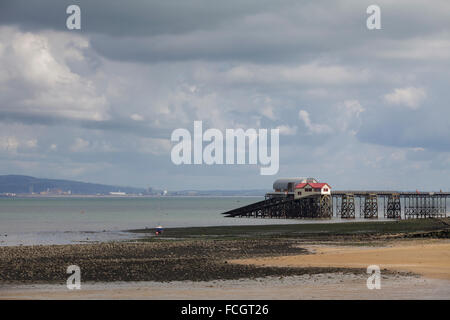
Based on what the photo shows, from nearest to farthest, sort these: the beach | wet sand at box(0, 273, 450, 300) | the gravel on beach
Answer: wet sand at box(0, 273, 450, 300), the beach, the gravel on beach

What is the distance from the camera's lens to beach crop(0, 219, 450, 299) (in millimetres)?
27062

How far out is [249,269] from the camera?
34.7 m

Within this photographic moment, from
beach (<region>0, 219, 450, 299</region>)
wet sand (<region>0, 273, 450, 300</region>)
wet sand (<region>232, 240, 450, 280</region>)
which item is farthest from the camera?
wet sand (<region>232, 240, 450, 280</region>)

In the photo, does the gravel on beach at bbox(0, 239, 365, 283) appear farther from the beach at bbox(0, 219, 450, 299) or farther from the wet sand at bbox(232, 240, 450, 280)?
the wet sand at bbox(232, 240, 450, 280)

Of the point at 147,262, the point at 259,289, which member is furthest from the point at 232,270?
the point at 147,262

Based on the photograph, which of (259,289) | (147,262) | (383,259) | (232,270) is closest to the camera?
(259,289)

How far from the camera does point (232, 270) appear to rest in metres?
34.3

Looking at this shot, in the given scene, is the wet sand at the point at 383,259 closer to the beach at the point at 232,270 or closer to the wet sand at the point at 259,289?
the beach at the point at 232,270

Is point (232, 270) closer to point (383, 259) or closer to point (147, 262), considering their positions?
point (147, 262)

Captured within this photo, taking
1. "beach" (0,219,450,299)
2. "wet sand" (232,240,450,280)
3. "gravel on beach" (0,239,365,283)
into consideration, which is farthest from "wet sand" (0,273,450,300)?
"wet sand" (232,240,450,280)

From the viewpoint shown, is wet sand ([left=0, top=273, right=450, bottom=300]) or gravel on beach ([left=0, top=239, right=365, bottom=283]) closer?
wet sand ([left=0, top=273, right=450, bottom=300])

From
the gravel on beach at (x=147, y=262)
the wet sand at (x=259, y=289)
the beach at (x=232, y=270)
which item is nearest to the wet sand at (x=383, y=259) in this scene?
the beach at (x=232, y=270)

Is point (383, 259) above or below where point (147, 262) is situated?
above
